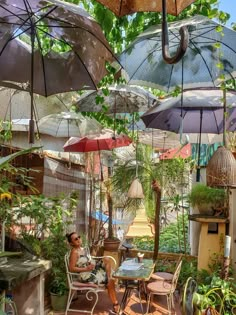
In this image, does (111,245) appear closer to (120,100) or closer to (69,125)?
(69,125)

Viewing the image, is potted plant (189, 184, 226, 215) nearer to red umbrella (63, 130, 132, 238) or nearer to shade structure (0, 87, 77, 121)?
red umbrella (63, 130, 132, 238)

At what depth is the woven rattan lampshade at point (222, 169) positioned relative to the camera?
2524 millimetres

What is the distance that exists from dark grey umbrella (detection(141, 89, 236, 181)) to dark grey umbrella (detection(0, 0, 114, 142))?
865 millimetres

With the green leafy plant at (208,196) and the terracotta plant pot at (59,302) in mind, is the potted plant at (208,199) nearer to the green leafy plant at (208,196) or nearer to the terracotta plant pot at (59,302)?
the green leafy plant at (208,196)

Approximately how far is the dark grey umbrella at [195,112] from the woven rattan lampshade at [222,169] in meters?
0.20

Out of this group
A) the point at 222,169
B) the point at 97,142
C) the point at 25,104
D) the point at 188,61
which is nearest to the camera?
the point at 222,169

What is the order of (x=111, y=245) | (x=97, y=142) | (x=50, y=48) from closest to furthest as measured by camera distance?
(x=50, y=48) < (x=97, y=142) < (x=111, y=245)

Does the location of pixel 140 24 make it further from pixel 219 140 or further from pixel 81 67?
pixel 219 140

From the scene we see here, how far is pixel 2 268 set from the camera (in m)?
2.55

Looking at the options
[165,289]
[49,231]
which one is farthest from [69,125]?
A: [165,289]

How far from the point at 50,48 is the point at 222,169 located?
1.87 meters

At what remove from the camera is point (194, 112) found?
4.35 meters

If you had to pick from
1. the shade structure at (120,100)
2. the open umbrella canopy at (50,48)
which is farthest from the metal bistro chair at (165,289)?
the open umbrella canopy at (50,48)

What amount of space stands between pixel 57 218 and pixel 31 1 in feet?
9.60
